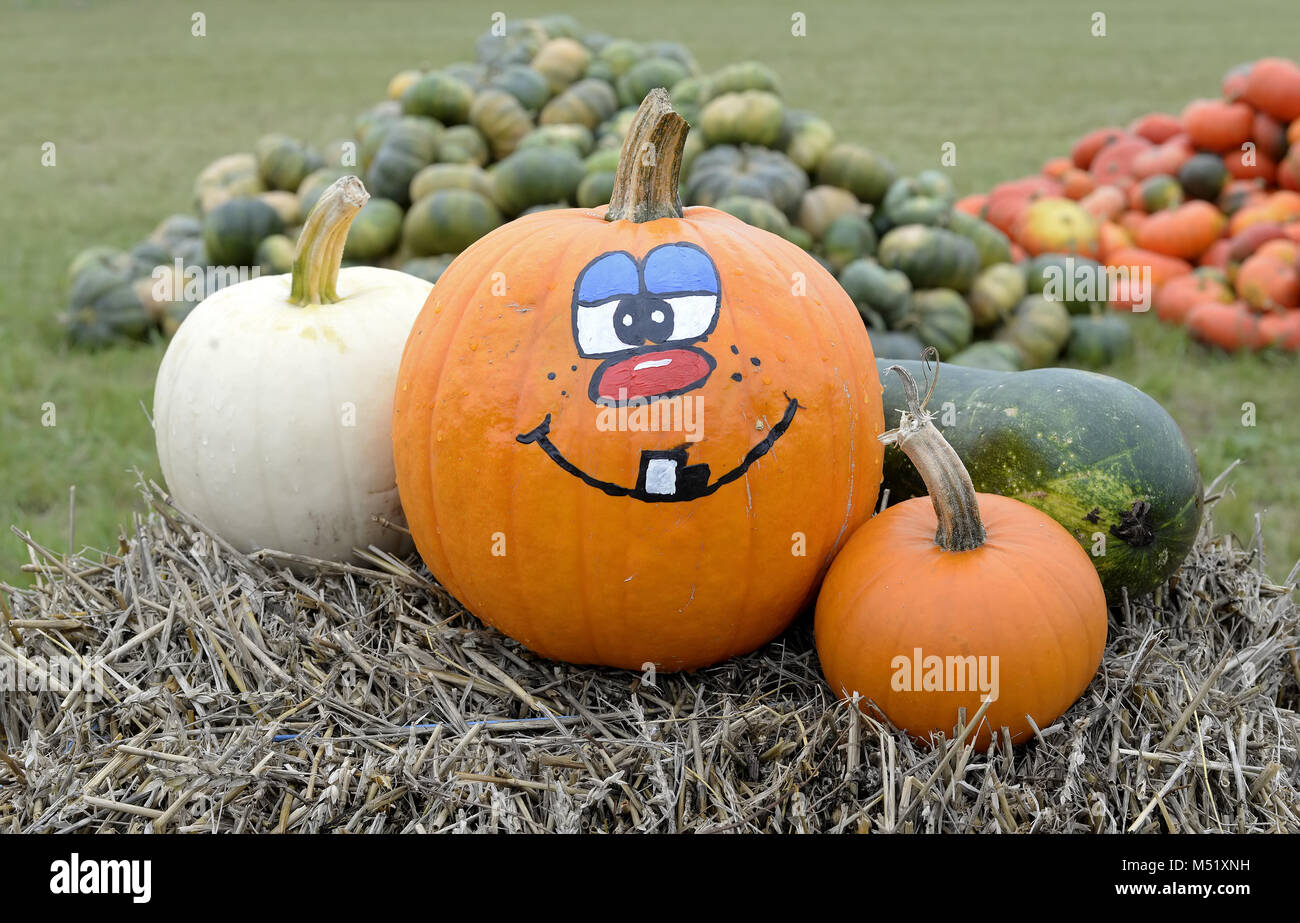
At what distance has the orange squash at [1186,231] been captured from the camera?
6.83 metres

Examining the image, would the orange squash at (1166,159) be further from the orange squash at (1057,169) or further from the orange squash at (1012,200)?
the orange squash at (1057,169)

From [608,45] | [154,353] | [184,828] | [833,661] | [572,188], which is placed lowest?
[184,828]

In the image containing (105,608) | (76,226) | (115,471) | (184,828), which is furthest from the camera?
(76,226)

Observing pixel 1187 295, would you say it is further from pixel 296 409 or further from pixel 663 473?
pixel 296 409

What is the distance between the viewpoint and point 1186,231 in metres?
6.83

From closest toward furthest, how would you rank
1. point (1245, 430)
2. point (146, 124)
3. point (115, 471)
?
point (115, 471)
point (1245, 430)
point (146, 124)

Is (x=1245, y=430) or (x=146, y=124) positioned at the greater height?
(x=146, y=124)

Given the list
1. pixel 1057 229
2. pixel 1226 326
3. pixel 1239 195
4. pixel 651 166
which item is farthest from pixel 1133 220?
pixel 651 166

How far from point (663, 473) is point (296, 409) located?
1.01 m

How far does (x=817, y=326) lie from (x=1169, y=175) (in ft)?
19.8

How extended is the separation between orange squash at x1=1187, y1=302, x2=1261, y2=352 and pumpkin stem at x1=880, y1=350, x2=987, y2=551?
441cm

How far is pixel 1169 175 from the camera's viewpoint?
730 cm

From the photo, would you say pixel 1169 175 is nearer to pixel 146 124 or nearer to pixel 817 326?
pixel 817 326

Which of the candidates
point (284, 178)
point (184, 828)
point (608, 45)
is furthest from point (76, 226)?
point (184, 828)
